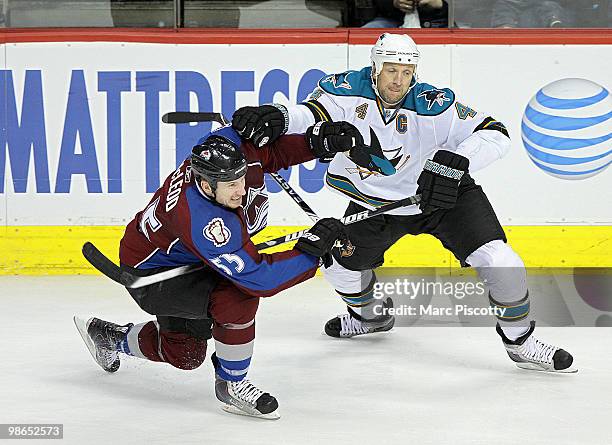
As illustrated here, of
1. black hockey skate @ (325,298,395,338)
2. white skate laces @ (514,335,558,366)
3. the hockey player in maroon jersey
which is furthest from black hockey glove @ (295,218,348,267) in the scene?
black hockey skate @ (325,298,395,338)

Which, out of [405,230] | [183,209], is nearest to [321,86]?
[405,230]

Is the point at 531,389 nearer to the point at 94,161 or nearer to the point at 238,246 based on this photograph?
the point at 238,246

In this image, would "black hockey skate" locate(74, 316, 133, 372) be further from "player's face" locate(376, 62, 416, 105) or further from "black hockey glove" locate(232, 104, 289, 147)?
"player's face" locate(376, 62, 416, 105)

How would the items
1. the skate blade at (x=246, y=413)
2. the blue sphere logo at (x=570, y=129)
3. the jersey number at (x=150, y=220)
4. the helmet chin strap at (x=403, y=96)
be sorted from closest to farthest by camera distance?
1. the skate blade at (x=246, y=413)
2. the jersey number at (x=150, y=220)
3. the helmet chin strap at (x=403, y=96)
4. the blue sphere logo at (x=570, y=129)

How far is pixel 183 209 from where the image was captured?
8.87 feet

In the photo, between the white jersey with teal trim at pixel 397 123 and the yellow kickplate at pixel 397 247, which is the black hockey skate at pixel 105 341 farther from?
the yellow kickplate at pixel 397 247

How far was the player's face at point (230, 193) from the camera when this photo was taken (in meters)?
2.66

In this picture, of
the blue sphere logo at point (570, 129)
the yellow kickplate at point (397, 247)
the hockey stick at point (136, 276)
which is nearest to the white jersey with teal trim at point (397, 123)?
the hockey stick at point (136, 276)

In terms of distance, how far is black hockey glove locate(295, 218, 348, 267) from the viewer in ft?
8.83

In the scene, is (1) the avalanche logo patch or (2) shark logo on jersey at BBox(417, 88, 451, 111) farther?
(2) shark logo on jersey at BBox(417, 88, 451, 111)

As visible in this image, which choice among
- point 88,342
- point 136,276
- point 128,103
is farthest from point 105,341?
point 128,103

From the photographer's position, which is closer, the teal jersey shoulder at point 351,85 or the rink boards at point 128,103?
the teal jersey shoulder at point 351,85

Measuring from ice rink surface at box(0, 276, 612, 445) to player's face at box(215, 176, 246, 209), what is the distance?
1.77ft

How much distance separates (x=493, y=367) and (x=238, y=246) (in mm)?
1048
